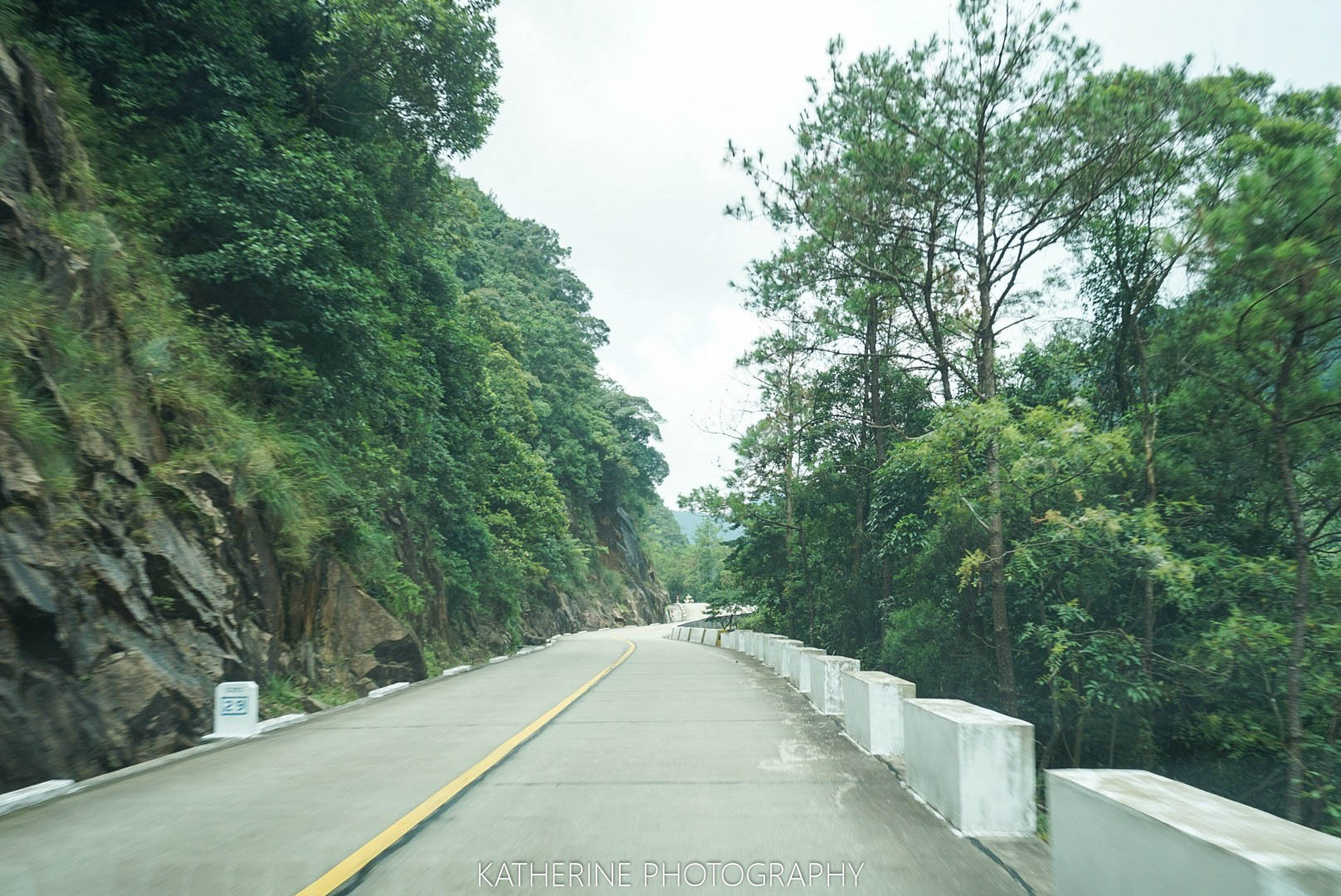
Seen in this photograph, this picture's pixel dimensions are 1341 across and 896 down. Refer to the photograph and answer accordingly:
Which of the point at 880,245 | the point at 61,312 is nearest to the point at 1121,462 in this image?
the point at 880,245

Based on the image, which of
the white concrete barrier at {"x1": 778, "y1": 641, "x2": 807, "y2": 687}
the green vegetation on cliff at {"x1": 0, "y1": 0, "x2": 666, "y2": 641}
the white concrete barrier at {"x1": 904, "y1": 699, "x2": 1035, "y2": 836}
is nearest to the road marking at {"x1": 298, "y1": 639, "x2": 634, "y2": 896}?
the white concrete barrier at {"x1": 904, "y1": 699, "x2": 1035, "y2": 836}

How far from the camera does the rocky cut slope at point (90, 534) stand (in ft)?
27.2

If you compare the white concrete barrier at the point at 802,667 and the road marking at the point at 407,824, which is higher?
the white concrete barrier at the point at 802,667

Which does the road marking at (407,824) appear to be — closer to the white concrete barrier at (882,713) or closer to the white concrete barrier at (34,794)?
the white concrete barrier at (34,794)

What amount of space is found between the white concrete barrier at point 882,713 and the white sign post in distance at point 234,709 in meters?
6.76

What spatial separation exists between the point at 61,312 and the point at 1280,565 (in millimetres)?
17703

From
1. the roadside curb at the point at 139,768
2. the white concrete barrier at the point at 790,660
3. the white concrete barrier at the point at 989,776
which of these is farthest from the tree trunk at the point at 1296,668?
the roadside curb at the point at 139,768

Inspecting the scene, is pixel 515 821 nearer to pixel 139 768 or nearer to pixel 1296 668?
pixel 139 768

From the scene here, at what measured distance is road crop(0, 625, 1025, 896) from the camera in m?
5.07

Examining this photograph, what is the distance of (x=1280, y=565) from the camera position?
14.9 m

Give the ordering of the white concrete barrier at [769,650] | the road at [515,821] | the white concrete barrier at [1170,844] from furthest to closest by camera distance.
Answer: the white concrete barrier at [769,650]
the road at [515,821]
the white concrete barrier at [1170,844]

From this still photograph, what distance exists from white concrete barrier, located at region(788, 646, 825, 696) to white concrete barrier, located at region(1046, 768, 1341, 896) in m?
10.3

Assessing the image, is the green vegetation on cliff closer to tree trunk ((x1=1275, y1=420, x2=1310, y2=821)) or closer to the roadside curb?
the roadside curb

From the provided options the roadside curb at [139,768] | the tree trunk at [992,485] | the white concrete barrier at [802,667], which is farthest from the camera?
the tree trunk at [992,485]
